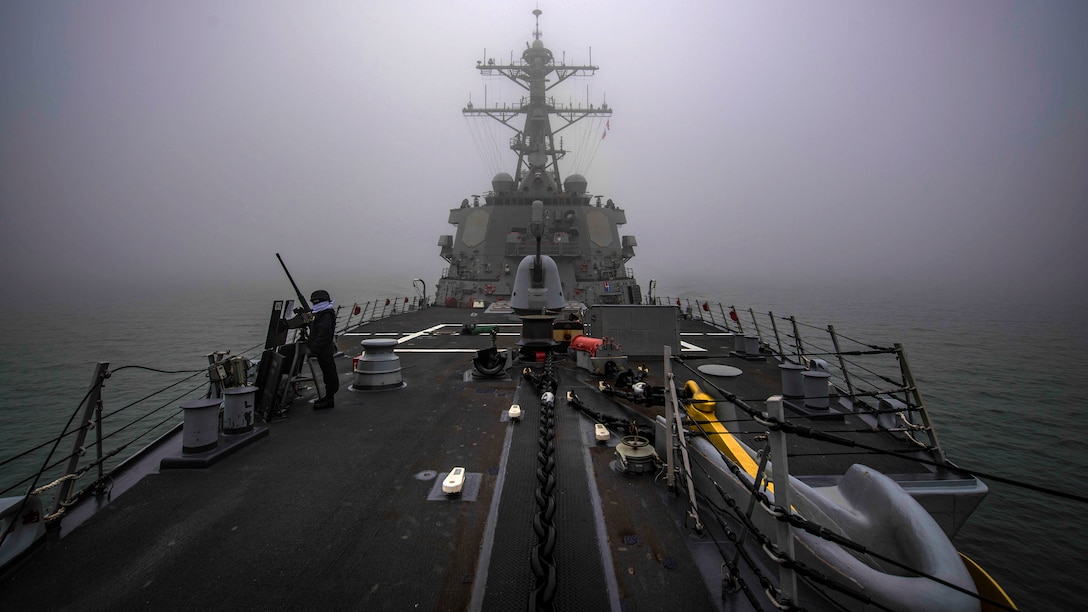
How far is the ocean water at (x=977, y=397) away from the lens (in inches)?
239

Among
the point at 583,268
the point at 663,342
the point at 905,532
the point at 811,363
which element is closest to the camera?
the point at 905,532

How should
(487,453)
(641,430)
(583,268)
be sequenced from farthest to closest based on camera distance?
(583,268) → (641,430) → (487,453)

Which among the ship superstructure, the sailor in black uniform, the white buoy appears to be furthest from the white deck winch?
the ship superstructure

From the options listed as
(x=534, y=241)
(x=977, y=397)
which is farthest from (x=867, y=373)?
(x=534, y=241)

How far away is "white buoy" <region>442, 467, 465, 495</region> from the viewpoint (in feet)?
10.8

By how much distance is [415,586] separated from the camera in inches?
93.8

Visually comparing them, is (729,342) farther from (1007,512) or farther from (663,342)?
(1007,512)

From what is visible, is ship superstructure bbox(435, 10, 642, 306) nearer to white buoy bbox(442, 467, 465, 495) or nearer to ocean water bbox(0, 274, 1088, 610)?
ocean water bbox(0, 274, 1088, 610)

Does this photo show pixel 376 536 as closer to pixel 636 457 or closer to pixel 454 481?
pixel 454 481

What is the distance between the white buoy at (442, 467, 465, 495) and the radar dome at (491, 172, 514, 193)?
67.2ft

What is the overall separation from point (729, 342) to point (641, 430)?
339 inches

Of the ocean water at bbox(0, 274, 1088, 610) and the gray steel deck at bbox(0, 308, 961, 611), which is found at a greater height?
the gray steel deck at bbox(0, 308, 961, 611)

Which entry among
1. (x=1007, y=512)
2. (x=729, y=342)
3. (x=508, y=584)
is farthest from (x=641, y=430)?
(x=729, y=342)

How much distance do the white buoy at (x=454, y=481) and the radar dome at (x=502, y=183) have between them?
20.5 m
